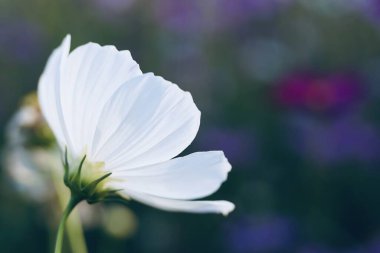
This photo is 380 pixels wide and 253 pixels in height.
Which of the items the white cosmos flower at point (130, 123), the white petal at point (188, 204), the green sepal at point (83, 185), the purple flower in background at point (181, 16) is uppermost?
the purple flower in background at point (181, 16)

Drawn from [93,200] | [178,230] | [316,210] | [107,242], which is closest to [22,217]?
[107,242]

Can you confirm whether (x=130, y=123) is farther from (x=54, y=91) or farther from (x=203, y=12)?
(x=203, y=12)

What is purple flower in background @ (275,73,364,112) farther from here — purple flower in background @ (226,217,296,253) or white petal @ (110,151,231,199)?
white petal @ (110,151,231,199)

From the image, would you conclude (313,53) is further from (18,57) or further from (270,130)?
(18,57)

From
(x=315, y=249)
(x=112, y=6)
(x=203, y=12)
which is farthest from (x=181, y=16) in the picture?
(x=315, y=249)

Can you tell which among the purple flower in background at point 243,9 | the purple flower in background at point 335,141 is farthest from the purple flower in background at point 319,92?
the purple flower in background at point 243,9

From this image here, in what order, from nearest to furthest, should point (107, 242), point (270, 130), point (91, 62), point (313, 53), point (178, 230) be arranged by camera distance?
point (91, 62)
point (107, 242)
point (178, 230)
point (270, 130)
point (313, 53)

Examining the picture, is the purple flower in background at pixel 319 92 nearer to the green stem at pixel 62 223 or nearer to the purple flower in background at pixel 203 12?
the purple flower in background at pixel 203 12
